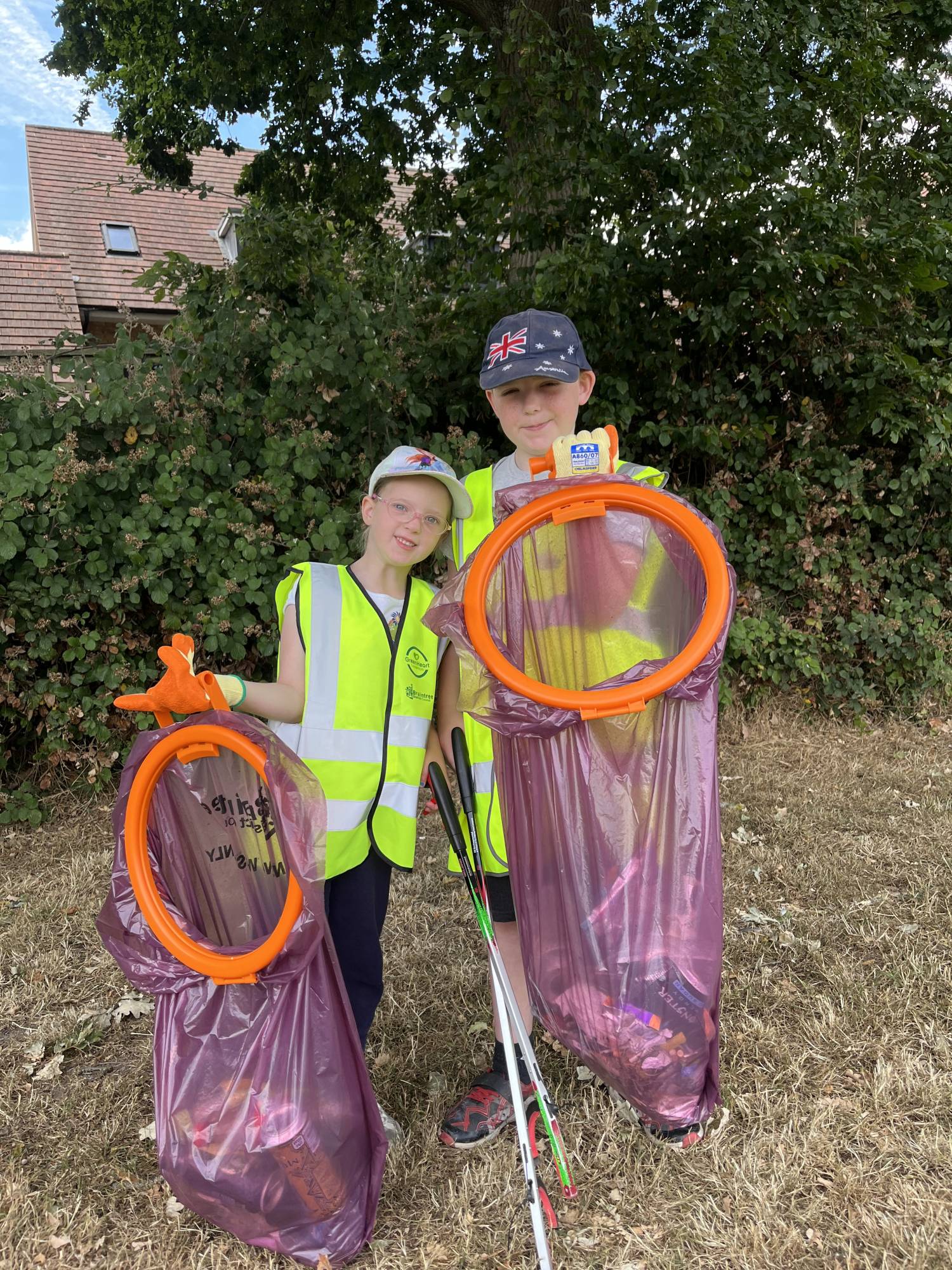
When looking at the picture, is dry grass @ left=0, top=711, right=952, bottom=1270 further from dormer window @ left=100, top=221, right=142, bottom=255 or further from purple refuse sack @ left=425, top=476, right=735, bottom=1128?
dormer window @ left=100, top=221, right=142, bottom=255

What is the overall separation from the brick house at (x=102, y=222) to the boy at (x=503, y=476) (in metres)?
10.6

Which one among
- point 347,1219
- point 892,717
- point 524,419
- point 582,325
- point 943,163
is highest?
point 943,163

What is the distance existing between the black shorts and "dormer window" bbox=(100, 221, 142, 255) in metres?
14.1

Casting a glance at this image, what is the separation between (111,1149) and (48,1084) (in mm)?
374

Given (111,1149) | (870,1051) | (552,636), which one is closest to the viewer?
(552,636)

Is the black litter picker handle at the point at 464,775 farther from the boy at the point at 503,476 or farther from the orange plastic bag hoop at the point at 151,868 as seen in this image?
the orange plastic bag hoop at the point at 151,868

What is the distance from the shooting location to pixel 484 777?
2055 millimetres

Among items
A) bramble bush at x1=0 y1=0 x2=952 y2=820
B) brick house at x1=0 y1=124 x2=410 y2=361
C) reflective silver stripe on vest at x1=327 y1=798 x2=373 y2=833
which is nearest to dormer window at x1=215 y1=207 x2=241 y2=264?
brick house at x1=0 y1=124 x2=410 y2=361

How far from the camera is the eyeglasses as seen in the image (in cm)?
197

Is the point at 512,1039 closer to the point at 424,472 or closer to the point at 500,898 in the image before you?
the point at 500,898

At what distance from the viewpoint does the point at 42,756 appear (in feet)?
13.0

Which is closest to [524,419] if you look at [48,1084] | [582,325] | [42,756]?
[48,1084]

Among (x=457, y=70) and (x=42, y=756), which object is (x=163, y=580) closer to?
(x=42, y=756)

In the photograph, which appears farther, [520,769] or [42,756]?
[42,756]
